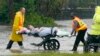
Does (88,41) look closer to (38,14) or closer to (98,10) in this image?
(98,10)

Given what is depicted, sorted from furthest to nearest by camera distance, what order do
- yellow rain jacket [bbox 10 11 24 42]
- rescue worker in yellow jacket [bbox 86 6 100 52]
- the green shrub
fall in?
the green shrub
yellow rain jacket [bbox 10 11 24 42]
rescue worker in yellow jacket [bbox 86 6 100 52]

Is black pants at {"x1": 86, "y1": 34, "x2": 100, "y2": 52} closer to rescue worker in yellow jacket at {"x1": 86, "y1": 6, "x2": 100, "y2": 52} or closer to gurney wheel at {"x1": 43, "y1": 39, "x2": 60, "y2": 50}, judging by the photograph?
rescue worker in yellow jacket at {"x1": 86, "y1": 6, "x2": 100, "y2": 52}

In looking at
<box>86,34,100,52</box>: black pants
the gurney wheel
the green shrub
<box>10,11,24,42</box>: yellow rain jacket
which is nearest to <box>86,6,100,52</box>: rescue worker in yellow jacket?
<box>86,34,100,52</box>: black pants

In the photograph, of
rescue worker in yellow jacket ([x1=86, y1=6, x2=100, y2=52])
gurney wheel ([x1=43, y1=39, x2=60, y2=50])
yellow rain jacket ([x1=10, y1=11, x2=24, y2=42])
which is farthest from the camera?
gurney wheel ([x1=43, y1=39, x2=60, y2=50])

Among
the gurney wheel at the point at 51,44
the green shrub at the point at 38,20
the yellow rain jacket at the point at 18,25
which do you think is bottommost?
the green shrub at the point at 38,20

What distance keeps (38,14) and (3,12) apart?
11.0 ft

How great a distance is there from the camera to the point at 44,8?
42.4 metres

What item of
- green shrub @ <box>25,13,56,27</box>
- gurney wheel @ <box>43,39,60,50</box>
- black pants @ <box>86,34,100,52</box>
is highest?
black pants @ <box>86,34,100,52</box>

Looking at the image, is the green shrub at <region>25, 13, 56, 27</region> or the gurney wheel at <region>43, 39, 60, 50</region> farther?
the green shrub at <region>25, 13, 56, 27</region>

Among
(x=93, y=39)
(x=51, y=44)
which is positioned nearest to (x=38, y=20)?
(x=51, y=44)

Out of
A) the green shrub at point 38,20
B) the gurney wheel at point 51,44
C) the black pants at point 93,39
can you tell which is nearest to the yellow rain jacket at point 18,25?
the gurney wheel at point 51,44

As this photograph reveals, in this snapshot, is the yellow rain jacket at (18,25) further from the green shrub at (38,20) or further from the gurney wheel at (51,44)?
the green shrub at (38,20)

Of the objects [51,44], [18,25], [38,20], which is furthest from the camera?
[38,20]

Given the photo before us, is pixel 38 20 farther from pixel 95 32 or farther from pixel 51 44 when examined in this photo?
pixel 95 32
